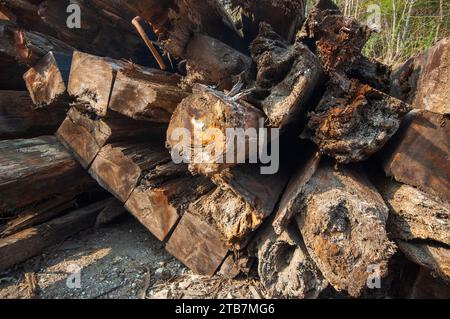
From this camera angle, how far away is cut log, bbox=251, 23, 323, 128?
1597mm

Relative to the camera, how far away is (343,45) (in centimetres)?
170

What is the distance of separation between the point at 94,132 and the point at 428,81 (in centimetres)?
221

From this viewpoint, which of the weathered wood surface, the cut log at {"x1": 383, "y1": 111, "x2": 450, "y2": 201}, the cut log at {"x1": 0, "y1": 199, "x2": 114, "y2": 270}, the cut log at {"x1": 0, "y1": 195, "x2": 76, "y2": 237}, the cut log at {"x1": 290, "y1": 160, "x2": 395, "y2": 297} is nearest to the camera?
the cut log at {"x1": 290, "y1": 160, "x2": 395, "y2": 297}

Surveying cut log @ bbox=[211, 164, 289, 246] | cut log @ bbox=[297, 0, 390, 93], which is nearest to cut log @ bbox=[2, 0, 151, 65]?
cut log @ bbox=[297, 0, 390, 93]

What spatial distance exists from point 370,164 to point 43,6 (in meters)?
2.71

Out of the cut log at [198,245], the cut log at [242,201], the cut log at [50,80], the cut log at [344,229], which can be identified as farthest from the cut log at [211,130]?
the cut log at [50,80]

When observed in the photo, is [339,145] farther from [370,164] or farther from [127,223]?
[127,223]

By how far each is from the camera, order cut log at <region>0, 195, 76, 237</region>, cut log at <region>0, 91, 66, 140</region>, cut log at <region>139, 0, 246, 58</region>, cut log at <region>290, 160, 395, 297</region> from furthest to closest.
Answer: cut log at <region>0, 91, 66, 140</region>
cut log at <region>0, 195, 76, 237</region>
cut log at <region>139, 0, 246, 58</region>
cut log at <region>290, 160, 395, 297</region>

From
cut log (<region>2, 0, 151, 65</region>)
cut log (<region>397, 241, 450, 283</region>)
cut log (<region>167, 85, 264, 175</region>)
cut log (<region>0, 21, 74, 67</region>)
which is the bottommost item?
cut log (<region>397, 241, 450, 283</region>)

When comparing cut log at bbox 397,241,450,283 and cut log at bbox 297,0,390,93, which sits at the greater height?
cut log at bbox 297,0,390,93

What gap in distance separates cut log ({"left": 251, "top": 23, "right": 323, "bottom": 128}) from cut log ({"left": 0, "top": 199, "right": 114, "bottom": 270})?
180 cm

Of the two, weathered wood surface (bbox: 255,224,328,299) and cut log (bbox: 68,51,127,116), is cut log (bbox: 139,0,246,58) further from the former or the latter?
weathered wood surface (bbox: 255,224,328,299)

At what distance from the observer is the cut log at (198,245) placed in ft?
6.39
